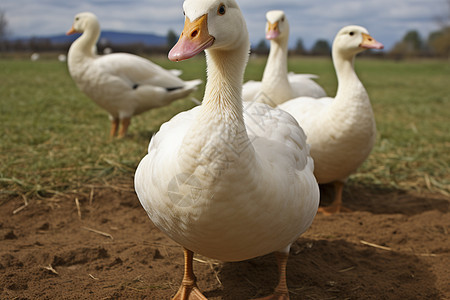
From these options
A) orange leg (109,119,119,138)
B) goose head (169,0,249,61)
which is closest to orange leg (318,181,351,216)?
goose head (169,0,249,61)

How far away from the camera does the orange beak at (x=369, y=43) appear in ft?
13.1

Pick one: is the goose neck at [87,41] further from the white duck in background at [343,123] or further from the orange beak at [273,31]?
the white duck in background at [343,123]

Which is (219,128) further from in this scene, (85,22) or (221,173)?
(85,22)

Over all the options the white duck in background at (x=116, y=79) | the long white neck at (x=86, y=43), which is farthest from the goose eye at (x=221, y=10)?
the long white neck at (x=86, y=43)

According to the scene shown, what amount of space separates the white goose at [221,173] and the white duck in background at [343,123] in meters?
1.55

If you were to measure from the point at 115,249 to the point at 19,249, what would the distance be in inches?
26.4

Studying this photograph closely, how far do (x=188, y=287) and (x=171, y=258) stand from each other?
48cm

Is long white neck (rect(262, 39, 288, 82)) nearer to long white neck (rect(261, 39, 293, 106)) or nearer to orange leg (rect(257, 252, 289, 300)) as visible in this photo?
long white neck (rect(261, 39, 293, 106))

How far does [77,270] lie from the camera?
9.08 feet

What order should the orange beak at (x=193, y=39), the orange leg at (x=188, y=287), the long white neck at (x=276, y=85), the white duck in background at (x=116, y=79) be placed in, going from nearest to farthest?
the orange beak at (x=193, y=39)
the orange leg at (x=188, y=287)
the long white neck at (x=276, y=85)
the white duck in background at (x=116, y=79)

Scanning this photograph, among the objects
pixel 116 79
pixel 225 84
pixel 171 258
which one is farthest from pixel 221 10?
pixel 116 79

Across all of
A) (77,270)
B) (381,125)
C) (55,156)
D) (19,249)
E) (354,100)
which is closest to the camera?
(77,270)

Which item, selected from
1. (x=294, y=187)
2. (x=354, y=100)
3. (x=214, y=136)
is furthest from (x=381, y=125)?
(x=214, y=136)

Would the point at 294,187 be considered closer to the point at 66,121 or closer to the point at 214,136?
the point at 214,136
